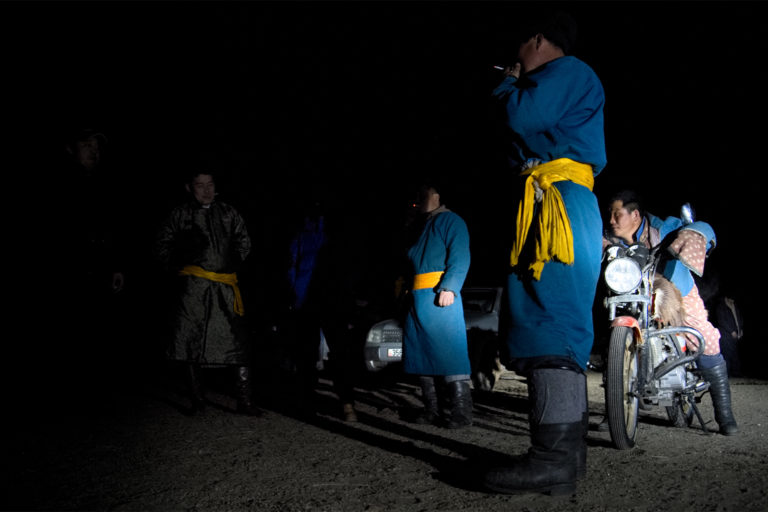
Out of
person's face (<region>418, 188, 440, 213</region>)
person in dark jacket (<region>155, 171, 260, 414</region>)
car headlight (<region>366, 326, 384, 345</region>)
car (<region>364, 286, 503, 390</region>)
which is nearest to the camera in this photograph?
person in dark jacket (<region>155, 171, 260, 414</region>)

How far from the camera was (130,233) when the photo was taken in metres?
5.01

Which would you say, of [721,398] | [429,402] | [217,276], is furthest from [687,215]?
[217,276]

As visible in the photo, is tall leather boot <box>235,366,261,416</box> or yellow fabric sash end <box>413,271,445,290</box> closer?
yellow fabric sash end <box>413,271,445,290</box>

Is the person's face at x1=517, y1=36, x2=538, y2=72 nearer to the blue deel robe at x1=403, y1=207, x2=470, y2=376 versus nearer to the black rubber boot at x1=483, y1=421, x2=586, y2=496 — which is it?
the black rubber boot at x1=483, y1=421, x2=586, y2=496

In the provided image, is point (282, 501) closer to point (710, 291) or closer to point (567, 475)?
point (567, 475)

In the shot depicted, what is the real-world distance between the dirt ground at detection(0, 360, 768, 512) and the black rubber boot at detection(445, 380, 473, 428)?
3.3 inches

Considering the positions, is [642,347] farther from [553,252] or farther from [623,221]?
[553,252]

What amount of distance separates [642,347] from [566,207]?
5.83ft

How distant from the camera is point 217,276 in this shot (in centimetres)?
467

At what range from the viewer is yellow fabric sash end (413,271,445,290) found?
4.39 metres

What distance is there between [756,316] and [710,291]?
32.5 ft

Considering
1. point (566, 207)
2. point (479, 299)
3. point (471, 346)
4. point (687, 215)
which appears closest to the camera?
point (566, 207)

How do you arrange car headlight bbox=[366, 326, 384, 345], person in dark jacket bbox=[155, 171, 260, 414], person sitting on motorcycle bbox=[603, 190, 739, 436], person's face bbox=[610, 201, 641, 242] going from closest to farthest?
1. person sitting on motorcycle bbox=[603, 190, 739, 436]
2. person's face bbox=[610, 201, 641, 242]
3. person in dark jacket bbox=[155, 171, 260, 414]
4. car headlight bbox=[366, 326, 384, 345]

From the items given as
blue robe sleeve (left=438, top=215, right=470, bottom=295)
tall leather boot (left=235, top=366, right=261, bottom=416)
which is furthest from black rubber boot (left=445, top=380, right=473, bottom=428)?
tall leather boot (left=235, top=366, right=261, bottom=416)
